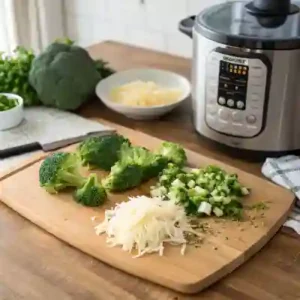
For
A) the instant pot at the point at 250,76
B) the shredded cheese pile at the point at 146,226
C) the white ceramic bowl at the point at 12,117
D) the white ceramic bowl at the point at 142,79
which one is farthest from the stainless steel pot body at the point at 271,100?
the white ceramic bowl at the point at 12,117

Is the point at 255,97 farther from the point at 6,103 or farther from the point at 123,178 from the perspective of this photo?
the point at 6,103

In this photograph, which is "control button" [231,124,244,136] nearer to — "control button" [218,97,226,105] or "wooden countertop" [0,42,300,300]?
"control button" [218,97,226,105]

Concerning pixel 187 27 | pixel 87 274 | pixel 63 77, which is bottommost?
pixel 87 274

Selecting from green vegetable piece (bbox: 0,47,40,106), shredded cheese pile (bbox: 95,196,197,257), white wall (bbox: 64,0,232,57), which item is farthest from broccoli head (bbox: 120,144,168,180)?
white wall (bbox: 64,0,232,57)

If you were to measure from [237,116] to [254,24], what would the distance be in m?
0.17

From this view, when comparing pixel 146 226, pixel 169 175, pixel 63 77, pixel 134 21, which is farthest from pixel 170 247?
pixel 134 21

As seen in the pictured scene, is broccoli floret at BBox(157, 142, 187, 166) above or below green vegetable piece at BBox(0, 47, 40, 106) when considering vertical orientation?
below

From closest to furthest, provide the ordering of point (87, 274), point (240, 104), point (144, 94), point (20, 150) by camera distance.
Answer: point (87, 274), point (240, 104), point (20, 150), point (144, 94)

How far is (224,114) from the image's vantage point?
1.13 metres

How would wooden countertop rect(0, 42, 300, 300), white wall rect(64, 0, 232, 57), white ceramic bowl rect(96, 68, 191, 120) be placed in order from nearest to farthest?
1. wooden countertop rect(0, 42, 300, 300)
2. white ceramic bowl rect(96, 68, 191, 120)
3. white wall rect(64, 0, 232, 57)

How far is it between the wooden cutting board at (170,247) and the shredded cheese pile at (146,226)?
0.01 metres

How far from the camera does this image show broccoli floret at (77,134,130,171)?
3.61ft

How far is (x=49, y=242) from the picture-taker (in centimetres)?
97

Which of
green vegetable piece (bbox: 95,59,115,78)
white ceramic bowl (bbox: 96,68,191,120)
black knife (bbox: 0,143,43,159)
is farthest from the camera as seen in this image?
green vegetable piece (bbox: 95,59,115,78)
